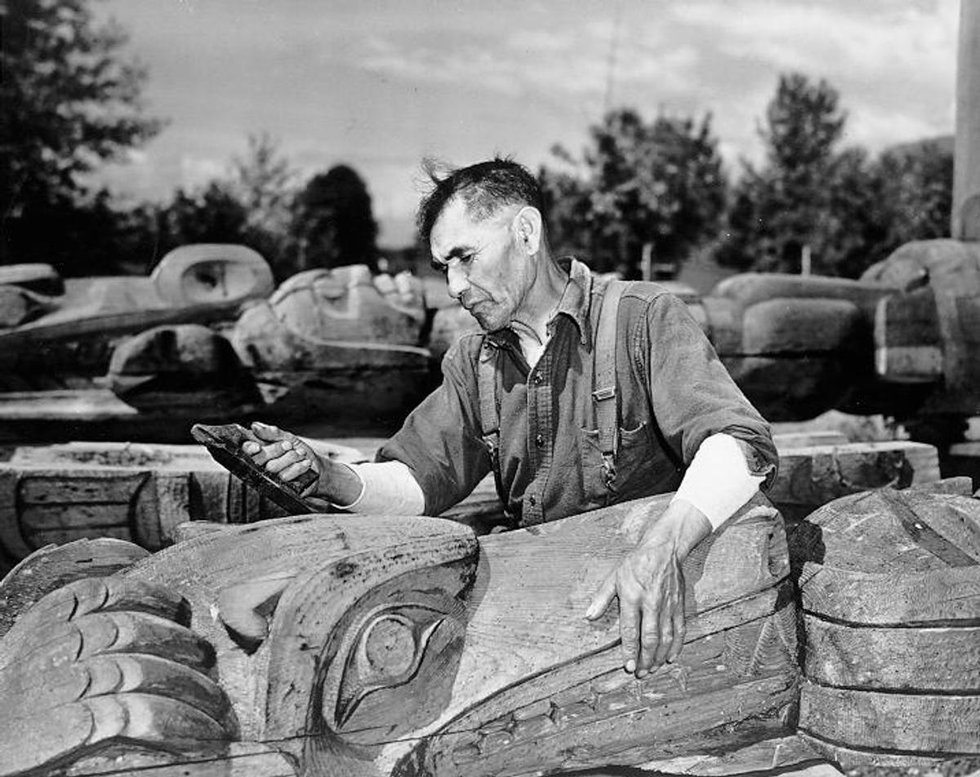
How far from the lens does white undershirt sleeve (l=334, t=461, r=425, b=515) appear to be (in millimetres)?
2068

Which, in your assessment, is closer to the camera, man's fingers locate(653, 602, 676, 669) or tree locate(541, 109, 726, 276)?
man's fingers locate(653, 602, 676, 669)

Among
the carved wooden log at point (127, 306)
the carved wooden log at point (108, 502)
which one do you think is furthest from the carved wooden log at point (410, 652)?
the carved wooden log at point (127, 306)

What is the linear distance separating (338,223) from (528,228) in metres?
8.09

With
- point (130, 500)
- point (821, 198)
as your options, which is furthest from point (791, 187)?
point (130, 500)

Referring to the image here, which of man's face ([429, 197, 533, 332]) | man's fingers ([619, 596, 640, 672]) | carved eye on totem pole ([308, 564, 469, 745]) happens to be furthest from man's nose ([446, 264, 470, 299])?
man's fingers ([619, 596, 640, 672])

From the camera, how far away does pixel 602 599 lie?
64.0 inches

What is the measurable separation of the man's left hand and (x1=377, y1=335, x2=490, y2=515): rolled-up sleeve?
0.64 meters

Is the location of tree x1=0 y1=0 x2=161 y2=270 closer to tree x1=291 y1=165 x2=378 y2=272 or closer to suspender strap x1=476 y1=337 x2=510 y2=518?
tree x1=291 y1=165 x2=378 y2=272

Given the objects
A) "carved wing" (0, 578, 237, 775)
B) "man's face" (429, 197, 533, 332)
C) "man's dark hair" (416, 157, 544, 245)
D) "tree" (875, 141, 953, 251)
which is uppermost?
"tree" (875, 141, 953, 251)

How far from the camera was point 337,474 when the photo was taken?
80.0 inches

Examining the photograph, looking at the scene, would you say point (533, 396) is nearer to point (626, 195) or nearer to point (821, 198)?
point (626, 195)

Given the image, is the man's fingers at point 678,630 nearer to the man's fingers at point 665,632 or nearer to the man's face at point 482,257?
the man's fingers at point 665,632

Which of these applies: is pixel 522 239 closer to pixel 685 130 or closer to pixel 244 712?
pixel 244 712

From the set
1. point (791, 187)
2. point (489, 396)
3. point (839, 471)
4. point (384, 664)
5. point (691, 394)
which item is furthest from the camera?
point (791, 187)
